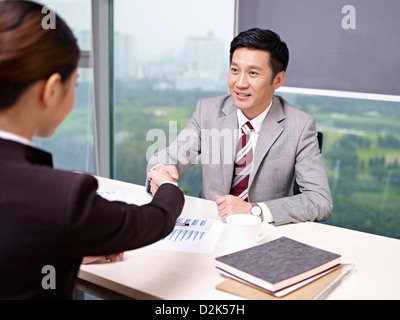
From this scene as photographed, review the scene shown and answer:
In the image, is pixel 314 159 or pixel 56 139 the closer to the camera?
pixel 314 159

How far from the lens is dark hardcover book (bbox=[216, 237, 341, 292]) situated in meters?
1.24

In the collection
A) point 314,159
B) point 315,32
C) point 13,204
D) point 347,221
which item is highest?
point 315,32

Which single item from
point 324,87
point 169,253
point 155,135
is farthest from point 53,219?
point 155,135

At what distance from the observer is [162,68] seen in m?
4.38

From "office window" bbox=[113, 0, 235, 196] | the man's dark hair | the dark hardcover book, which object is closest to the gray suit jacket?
the man's dark hair

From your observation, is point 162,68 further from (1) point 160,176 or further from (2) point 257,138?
(1) point 160,176

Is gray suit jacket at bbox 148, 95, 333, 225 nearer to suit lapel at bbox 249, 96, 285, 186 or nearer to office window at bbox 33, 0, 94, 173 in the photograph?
suit lapel at bbox 249, 96, 285, 186

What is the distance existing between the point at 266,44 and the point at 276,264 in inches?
48.4

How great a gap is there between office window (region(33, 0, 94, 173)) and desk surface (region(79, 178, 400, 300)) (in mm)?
2807

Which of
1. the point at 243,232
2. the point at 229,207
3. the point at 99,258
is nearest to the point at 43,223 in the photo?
the point at 99,258

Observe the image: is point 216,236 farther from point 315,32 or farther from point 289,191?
point 315,32

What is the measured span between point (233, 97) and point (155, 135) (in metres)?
2.21

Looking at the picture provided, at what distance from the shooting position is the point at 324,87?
3285 millimetres

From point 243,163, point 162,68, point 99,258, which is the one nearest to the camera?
point 99,258
